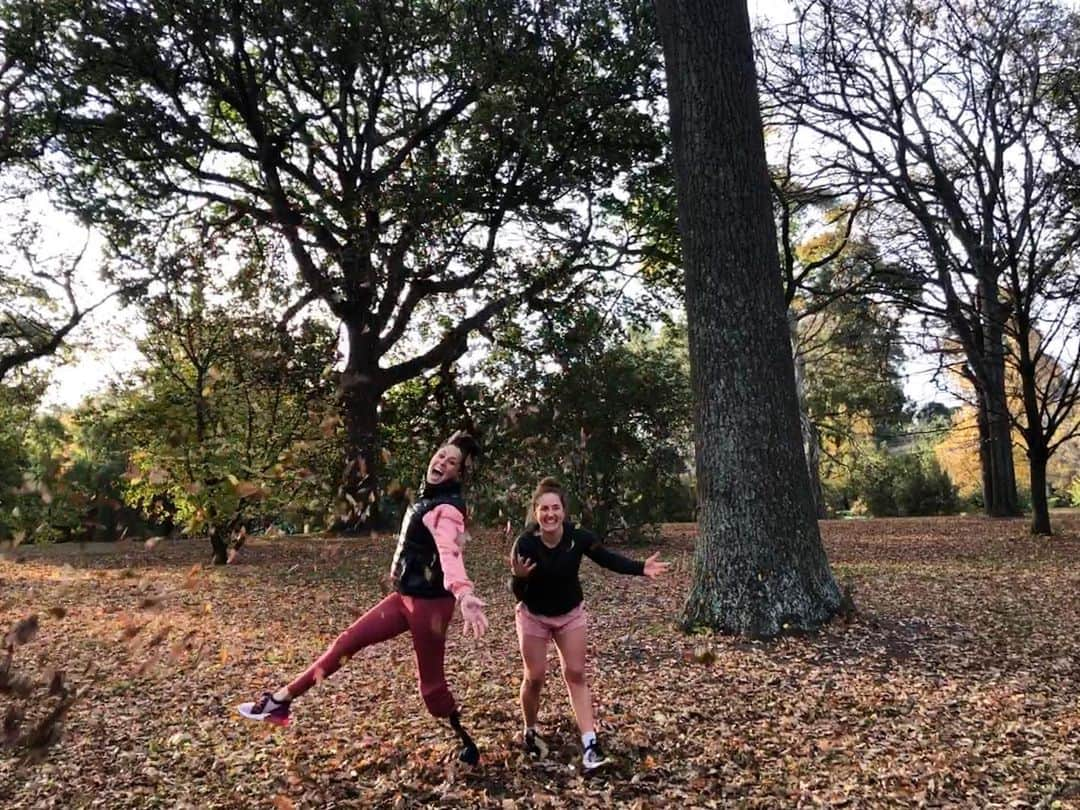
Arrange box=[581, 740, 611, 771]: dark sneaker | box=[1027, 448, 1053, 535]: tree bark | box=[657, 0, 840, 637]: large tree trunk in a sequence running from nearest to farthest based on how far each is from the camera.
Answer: box=[581, 740, 611, 771]: dark sneaker < box=[657, 0, 840, 637]: large tree trunk < box=[1027, 448, 1053, 535]: tree bark

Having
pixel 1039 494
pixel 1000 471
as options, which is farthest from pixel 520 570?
pixel 1000 471

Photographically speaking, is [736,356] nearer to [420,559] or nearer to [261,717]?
[420,559]

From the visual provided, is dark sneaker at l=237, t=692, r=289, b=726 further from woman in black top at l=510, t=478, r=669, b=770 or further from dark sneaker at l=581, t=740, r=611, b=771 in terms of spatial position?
dark sneaker at l=581, t=740, r=611, b=771

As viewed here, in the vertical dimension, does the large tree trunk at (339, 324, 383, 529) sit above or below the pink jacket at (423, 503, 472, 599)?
above

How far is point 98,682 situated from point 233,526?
7.09 metres

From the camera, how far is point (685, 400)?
44.8ft

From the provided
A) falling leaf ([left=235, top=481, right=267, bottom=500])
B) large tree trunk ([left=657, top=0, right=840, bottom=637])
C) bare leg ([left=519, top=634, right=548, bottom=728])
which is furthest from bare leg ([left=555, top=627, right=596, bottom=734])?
falling leaf ([left=235, top=481, right=267, bottom=500])

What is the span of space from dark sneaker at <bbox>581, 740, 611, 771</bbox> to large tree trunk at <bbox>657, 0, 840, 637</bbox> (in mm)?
2493

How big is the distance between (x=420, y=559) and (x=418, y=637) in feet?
1.25

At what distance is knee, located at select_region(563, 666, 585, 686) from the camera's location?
393 cm

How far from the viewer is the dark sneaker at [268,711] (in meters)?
4.15

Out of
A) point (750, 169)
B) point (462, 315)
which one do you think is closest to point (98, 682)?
point (750, 169)

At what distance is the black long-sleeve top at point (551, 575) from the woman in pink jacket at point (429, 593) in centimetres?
32

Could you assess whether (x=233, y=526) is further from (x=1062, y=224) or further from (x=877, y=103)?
(x=1062, y=224)
